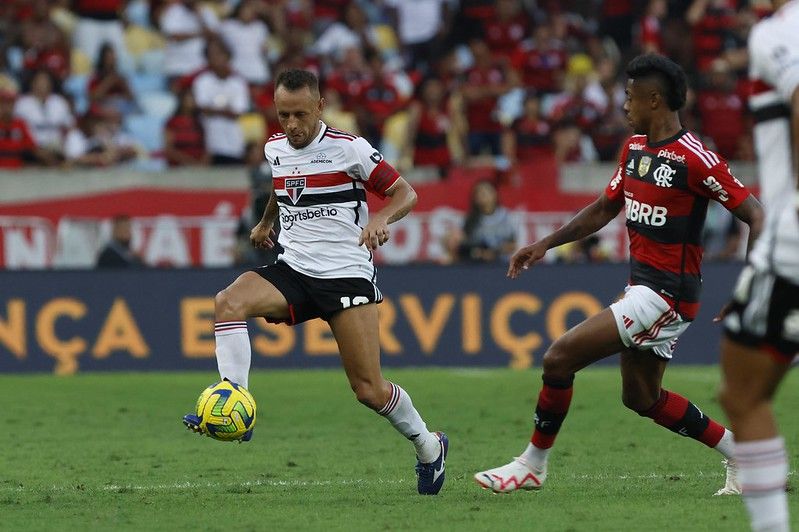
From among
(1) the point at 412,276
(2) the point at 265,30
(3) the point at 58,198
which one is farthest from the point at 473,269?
(2) the point at 265,30

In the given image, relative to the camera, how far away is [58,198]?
18.3 metres

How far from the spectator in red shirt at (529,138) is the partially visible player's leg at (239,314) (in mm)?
12317

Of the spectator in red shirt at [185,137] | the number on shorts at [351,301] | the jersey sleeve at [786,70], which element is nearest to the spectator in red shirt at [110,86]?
the spectator in red shirt at [185,137]

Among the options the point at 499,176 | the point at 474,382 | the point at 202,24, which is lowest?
the point at 474,382

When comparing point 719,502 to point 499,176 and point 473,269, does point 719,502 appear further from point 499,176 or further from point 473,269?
point 499,176

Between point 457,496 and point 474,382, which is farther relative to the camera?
point 474,382

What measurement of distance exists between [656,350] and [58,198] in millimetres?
11951

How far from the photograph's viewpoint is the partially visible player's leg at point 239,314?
25.7ft

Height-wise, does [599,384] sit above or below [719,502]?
below

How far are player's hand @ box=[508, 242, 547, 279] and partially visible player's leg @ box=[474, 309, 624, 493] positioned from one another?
1.45ft

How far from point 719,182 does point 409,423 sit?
A: 2.02 meters

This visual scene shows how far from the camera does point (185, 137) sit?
64.4 ft

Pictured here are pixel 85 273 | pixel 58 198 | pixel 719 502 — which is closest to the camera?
pixel 719 502

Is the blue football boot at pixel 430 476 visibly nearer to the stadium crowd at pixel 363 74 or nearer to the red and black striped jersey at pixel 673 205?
the red and black striped jersey at pixel 673 205
